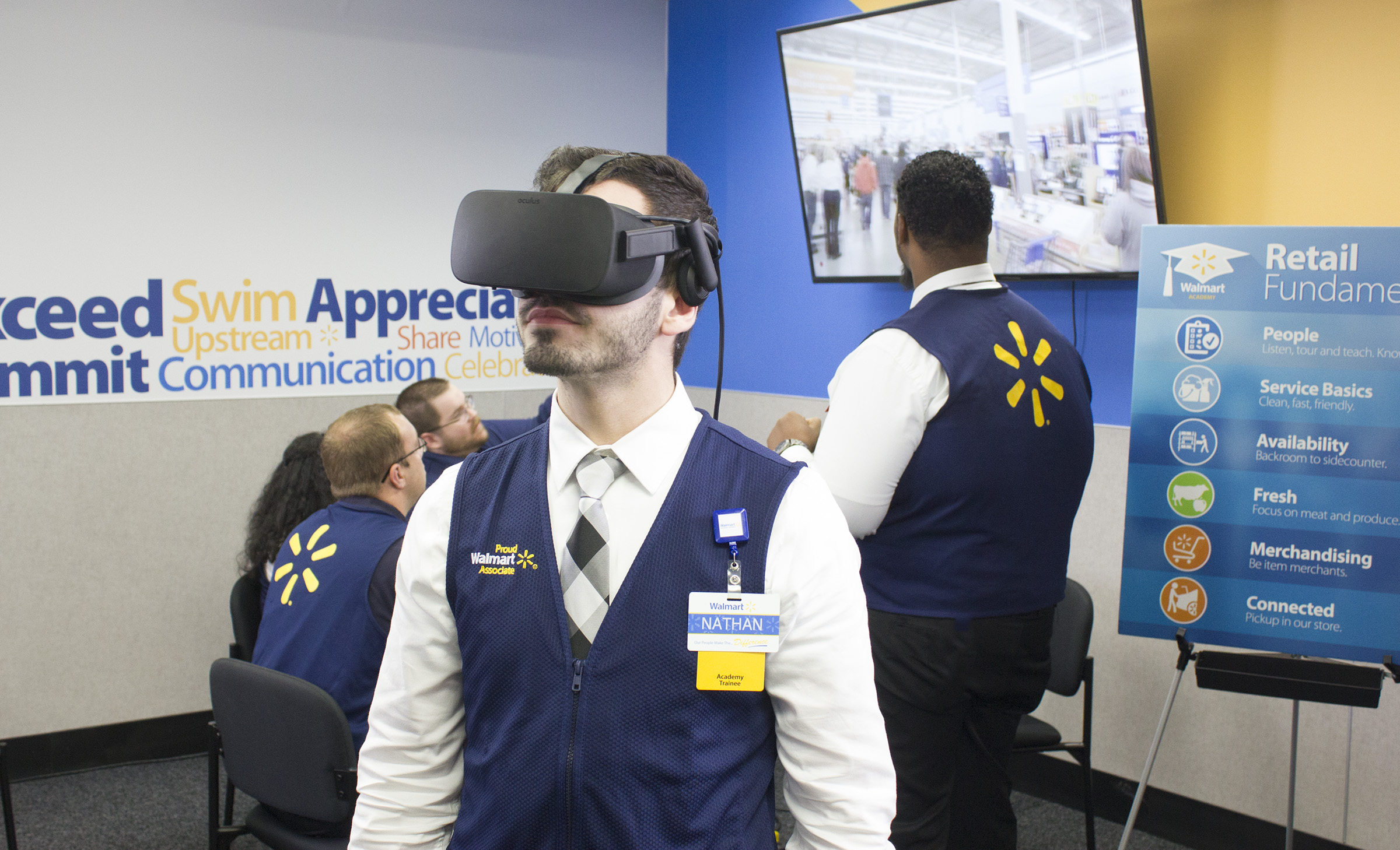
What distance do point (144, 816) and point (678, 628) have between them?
112 inches

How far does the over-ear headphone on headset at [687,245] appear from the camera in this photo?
103cm

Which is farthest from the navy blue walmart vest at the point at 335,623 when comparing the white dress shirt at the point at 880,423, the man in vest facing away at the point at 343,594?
the white dress shirt at the point at 880,423

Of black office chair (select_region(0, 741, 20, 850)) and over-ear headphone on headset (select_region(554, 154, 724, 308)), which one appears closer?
over-ear headphone on headset (select_region(554, 154, 724, 308))

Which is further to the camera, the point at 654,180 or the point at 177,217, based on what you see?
the point at 177,217

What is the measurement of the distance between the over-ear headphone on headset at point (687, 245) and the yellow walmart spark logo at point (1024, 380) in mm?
896

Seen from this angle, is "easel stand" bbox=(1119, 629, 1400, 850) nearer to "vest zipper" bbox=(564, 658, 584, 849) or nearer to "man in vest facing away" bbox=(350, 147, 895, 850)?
"man in vest facing away" bbox=(350, 147, 895, 850)

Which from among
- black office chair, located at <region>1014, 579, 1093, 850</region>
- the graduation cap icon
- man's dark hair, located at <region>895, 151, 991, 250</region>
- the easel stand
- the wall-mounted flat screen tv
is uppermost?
→ the wall-mounted flat screen tv

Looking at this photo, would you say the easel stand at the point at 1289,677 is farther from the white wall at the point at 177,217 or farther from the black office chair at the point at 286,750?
the white wall at the point at 177,217

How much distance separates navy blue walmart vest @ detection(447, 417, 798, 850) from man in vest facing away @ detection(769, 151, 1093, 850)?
81cm

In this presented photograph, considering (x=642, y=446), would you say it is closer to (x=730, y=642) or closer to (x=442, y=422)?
(x=730, y=642)

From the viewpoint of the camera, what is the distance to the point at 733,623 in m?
0.93

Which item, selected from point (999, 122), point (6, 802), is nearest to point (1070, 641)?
point (999, 122)

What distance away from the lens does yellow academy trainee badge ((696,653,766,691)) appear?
93 cm

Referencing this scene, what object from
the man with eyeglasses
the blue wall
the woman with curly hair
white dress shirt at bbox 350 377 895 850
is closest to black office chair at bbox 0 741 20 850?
the woman with curly hair
